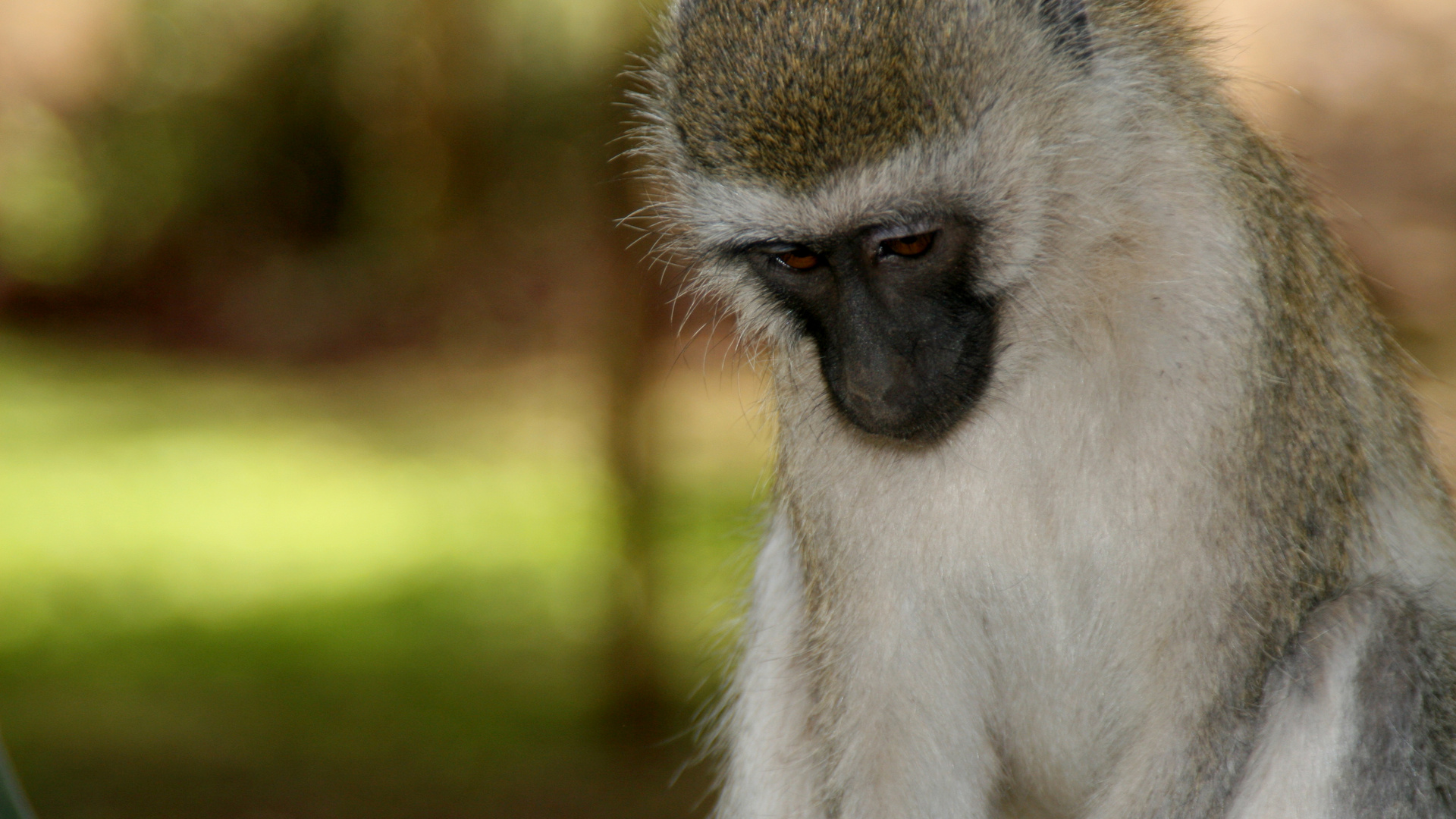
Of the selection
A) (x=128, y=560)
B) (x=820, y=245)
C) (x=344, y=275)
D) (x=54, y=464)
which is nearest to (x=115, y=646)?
(x=128, y=560)

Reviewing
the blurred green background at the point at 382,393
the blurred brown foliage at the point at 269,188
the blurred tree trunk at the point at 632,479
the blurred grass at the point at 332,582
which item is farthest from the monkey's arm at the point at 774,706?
the blurred brown foliage at the point at 269,188

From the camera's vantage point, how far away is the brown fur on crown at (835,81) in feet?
6.08

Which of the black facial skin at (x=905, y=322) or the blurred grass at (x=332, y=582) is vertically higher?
the black facial skin at (x=905, y=322)

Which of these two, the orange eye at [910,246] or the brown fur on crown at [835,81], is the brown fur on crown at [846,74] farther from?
the orange eye at [910,246]

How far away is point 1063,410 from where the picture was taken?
6.70ft

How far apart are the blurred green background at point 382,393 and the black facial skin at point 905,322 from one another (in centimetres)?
64

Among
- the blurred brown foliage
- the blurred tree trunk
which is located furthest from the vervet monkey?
the blurred brown foliage

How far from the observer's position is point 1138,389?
2006mm

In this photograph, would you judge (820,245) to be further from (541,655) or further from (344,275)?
(344,275)

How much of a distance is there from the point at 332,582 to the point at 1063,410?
6.10 metres

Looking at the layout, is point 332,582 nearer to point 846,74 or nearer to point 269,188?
point 269,188

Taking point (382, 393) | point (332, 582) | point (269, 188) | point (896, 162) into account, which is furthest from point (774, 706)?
point (269, 188)

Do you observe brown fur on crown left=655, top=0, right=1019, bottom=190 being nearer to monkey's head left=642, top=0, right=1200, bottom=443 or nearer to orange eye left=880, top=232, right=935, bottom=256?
monkey's head left=642, top=0, right=1200, bottom=443

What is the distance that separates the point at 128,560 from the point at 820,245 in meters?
6.85
